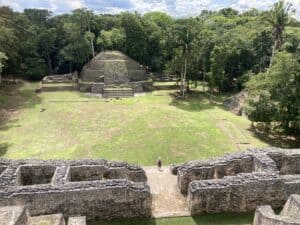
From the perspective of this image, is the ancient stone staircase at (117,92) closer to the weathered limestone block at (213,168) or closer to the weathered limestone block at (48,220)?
the weathered limestone block at (213,168)

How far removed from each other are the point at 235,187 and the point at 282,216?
2.32 meters

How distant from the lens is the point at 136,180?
15.3 metres

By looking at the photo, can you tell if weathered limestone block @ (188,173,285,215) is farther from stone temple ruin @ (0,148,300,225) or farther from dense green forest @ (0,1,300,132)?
dense green forest @ (0,1,300,132)

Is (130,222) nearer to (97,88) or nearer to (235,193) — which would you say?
(235,193)

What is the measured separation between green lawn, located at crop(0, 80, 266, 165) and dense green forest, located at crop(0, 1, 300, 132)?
3.48 meters

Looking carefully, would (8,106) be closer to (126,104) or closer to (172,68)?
(126,104)

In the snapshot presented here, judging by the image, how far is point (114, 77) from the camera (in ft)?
120

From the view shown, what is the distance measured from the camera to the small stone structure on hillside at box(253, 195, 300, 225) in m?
11.0

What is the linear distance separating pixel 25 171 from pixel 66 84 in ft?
80.1

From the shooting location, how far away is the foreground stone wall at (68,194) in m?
12.3

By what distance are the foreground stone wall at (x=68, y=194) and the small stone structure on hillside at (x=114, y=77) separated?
19.8m

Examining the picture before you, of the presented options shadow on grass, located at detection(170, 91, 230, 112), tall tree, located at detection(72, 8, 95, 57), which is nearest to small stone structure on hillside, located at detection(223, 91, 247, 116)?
shadow on grass, located at detection(170, 91, 230, 112)

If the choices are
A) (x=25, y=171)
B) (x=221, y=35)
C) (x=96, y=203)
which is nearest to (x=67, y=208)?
(x=96, y=203)

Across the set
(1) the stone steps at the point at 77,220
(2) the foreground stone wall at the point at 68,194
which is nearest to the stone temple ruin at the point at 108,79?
(2) the foreground stone wall at the point at 68,194
